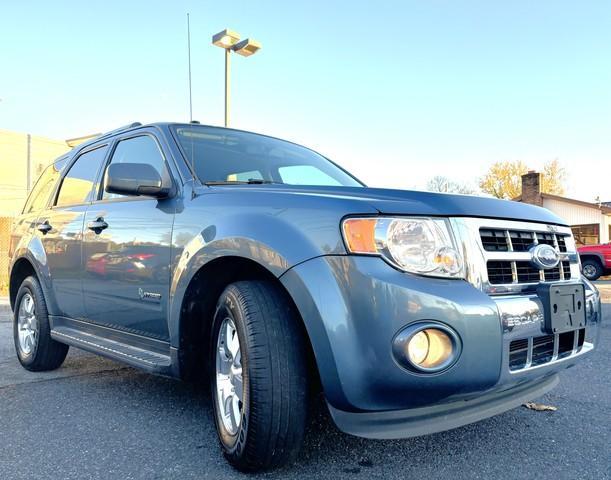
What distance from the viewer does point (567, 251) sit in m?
2.57

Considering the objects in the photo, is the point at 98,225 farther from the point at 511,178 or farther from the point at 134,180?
the point at 511,178

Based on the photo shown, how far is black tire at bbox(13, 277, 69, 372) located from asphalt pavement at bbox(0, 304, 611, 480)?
0.47 metres

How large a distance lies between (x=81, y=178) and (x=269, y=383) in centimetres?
281

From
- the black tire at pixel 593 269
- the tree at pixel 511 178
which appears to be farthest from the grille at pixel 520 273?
the tree at pixel 511 178

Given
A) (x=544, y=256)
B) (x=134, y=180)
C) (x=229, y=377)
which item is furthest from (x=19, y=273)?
(x=544, y=256)

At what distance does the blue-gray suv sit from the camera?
1863 millimetres

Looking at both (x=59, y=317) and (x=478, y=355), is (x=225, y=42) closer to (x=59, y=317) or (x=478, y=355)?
(x=59, y=317)

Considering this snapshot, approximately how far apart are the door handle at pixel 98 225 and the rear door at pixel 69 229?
9.1 inches

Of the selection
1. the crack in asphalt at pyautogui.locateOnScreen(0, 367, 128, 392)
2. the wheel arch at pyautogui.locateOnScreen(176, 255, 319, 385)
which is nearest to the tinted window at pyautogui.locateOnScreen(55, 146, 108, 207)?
the crack in asphalt at pyautogui.locateOnScreen(0, 367, 128, 392)

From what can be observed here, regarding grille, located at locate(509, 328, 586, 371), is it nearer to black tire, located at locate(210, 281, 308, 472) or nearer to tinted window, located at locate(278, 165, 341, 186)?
black tire, located at locate(210, 281, 308, 472)

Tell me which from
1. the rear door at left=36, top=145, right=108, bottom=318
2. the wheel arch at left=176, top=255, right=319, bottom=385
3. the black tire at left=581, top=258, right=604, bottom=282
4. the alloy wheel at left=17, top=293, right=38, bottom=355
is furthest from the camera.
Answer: the black tire at left=581, top=258, right=604, bottom=282

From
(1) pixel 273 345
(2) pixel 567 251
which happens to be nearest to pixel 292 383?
(1) pixel 273 345

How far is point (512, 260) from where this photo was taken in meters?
2.14

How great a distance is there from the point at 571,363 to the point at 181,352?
1.85 meters
